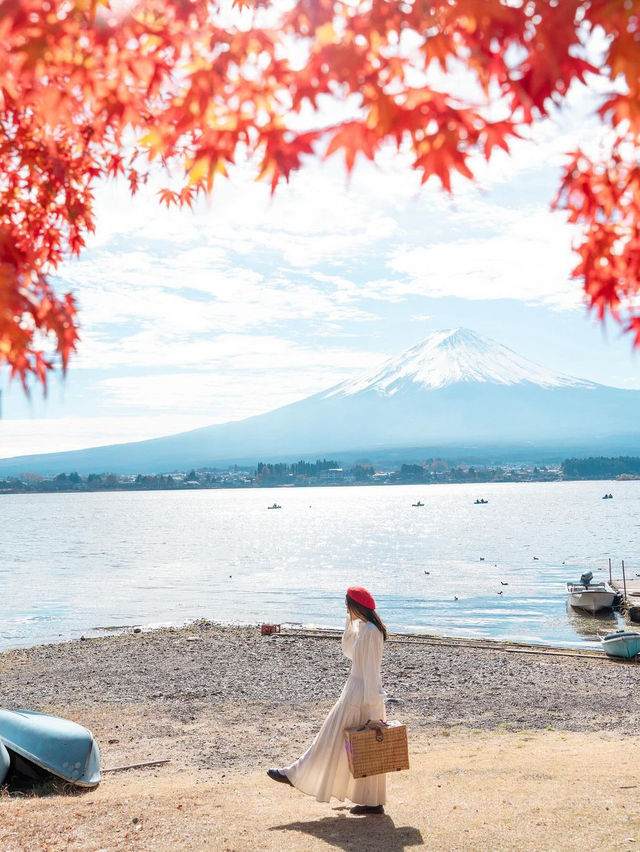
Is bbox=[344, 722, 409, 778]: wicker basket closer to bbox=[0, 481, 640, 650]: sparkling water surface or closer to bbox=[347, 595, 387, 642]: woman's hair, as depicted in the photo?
bbox=[347, 595, 387, 642]: woman's hair

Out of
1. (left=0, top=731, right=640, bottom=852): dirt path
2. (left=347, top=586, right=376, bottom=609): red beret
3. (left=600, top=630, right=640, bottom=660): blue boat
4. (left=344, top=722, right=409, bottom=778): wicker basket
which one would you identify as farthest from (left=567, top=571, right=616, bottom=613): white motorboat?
(left=347, top=586, right=376, bottom=609): red beret

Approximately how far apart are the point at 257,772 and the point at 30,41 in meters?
10.6

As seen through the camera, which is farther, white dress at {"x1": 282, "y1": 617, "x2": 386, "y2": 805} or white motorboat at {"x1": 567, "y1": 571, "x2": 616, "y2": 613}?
white motorboat at {"x1": 567, "y1": 571, "x2": 616, "y2": 613}

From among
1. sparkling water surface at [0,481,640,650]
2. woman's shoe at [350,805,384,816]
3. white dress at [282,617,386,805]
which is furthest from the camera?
sparkling water surface at [0,481,640,650]

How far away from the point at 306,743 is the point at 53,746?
5.37m

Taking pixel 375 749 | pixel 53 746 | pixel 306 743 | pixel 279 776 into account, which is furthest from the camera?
pixel 306 743

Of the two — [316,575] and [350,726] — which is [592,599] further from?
[350,726]

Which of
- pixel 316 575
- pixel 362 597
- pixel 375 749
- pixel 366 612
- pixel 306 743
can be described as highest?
pixel 362 597

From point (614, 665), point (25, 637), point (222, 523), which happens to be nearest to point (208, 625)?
point (25, 637)

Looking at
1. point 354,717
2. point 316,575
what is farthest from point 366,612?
point 316,575

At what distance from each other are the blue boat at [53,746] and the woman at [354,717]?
327 cm

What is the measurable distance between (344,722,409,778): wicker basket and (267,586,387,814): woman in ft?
0.55

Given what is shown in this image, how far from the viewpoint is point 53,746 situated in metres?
9.55

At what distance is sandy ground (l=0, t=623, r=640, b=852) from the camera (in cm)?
734
